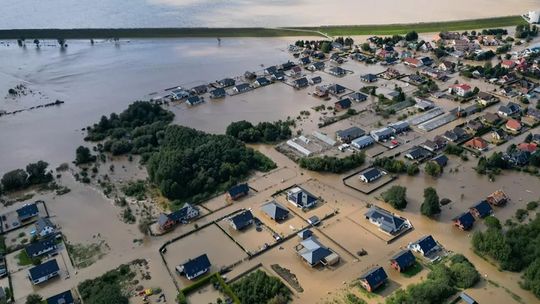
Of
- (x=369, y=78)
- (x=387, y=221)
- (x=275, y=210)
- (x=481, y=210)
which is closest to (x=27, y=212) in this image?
(x=275, y=210)

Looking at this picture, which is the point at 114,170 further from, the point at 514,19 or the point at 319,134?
the point at 514,19

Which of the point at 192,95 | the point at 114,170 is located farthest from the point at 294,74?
the point at 114,170

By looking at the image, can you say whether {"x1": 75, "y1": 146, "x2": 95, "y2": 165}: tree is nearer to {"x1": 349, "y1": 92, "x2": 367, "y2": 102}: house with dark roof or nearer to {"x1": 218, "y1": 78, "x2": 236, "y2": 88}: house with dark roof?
{"x1": 218, "y1": 78, "x2": 236, "y2": 88}: house with dark roof

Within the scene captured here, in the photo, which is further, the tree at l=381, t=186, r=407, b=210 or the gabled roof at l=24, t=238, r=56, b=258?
the tree at l=381, t=186, r=407, b=210

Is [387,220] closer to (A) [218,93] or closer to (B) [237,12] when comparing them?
(A) [218,93]

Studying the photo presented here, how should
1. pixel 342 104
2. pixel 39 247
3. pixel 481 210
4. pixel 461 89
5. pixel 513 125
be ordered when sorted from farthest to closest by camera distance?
pixel 461 89, pixel 342 104, pixel 513 125, pixel 481 210, pixel 39 247

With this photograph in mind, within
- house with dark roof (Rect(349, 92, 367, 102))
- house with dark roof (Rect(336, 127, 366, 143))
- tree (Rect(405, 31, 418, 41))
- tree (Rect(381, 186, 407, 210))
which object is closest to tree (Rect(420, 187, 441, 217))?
tree (Rect(381, 186, 407, 210))
